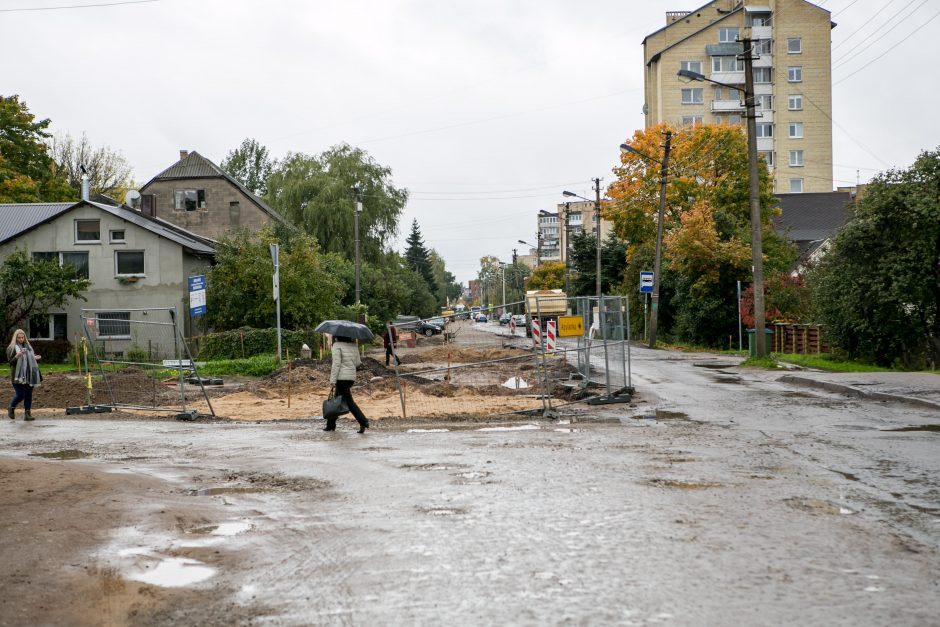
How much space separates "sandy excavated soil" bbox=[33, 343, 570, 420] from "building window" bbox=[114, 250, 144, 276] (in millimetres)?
20933

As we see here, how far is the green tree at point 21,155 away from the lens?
2279 inches

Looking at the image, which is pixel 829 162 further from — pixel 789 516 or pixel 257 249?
pixel 789 516

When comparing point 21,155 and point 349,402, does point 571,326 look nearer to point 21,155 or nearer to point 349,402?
point 349,402

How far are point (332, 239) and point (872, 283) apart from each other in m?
41.7

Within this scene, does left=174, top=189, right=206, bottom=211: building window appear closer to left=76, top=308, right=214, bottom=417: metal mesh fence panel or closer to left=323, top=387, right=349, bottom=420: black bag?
left=76, top=308, right=214, bottom=417: metal mesh fence panel

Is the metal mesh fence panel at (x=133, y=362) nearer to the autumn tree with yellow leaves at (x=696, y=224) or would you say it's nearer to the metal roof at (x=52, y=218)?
the metal roof at (x=52, y=218)

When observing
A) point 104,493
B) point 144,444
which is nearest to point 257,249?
point 144,444

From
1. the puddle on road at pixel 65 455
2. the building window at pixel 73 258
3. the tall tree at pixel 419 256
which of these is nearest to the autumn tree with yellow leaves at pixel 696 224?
the building window at pixel 73 258

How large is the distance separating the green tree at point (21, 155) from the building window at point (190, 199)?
9.05 metres

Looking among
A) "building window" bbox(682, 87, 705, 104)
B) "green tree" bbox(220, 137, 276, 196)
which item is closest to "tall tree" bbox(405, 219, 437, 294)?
"green tree" bbox(220, 137, 276, 196)

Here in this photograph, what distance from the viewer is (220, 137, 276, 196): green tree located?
10754cm

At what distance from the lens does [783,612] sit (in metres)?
4.88

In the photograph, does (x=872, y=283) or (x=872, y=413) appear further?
(x=872, y=283)

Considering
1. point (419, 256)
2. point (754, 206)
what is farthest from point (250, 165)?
point (754, 206)
